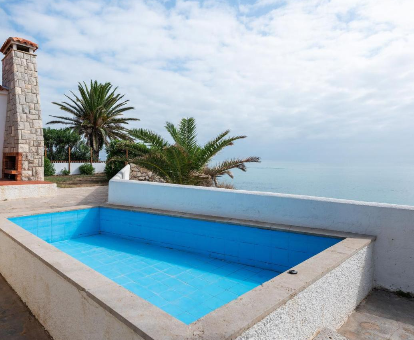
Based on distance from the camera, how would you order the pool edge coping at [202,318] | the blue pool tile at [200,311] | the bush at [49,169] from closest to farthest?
the pool edge coping at [202,318]
the blue pool tile at [200,311]
the bush at [49,169]

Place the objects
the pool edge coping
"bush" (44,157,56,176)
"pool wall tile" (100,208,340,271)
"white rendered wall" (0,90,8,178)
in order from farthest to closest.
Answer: "bush" (44,157,56,176), "white rendered wall" (0,90,8,178), "pool wall tile" (100,208,340,271), the pool edge coping

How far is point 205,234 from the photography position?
525cm

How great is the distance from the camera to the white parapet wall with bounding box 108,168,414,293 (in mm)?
3652

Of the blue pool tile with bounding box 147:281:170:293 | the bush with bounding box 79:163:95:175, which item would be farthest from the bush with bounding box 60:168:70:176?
the blue pool tile with bounding box 147:281:170:293

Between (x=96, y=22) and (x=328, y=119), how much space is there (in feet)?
68.5

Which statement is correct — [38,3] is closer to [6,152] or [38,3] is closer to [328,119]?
[6,152]

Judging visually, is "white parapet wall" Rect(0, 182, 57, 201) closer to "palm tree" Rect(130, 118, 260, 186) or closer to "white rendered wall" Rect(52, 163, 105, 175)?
"palm tree" Rect(130, 118, 260, 186)

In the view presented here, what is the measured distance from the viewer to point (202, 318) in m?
1.75

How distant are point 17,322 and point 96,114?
69.6ft

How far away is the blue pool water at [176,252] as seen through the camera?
12.3 feet

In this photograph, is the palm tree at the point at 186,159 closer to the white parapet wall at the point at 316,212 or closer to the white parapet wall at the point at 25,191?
the white parapet wall at the point at 316,212

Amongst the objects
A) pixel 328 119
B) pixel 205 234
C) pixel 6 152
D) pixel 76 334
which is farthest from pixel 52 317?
pixel 328 119

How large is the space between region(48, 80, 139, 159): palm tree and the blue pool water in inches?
634

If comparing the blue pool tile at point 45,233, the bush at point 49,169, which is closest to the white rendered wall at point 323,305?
the blue pool tile at point 45,233
